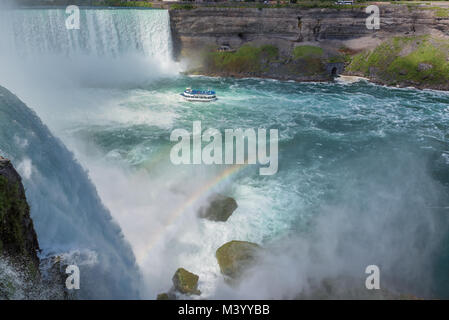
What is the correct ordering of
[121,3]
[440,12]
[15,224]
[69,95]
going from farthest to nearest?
[121,3] → [440,12] → [69,95] → [15,224]

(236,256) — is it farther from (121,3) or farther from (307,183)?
(121,3)

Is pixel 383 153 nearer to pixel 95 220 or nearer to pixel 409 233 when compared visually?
pixel 409 233

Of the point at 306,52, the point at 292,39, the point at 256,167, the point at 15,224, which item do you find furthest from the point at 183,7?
the point at 15,224

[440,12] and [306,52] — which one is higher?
[440,12]

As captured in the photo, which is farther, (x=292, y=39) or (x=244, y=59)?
(x=292, y=39)
